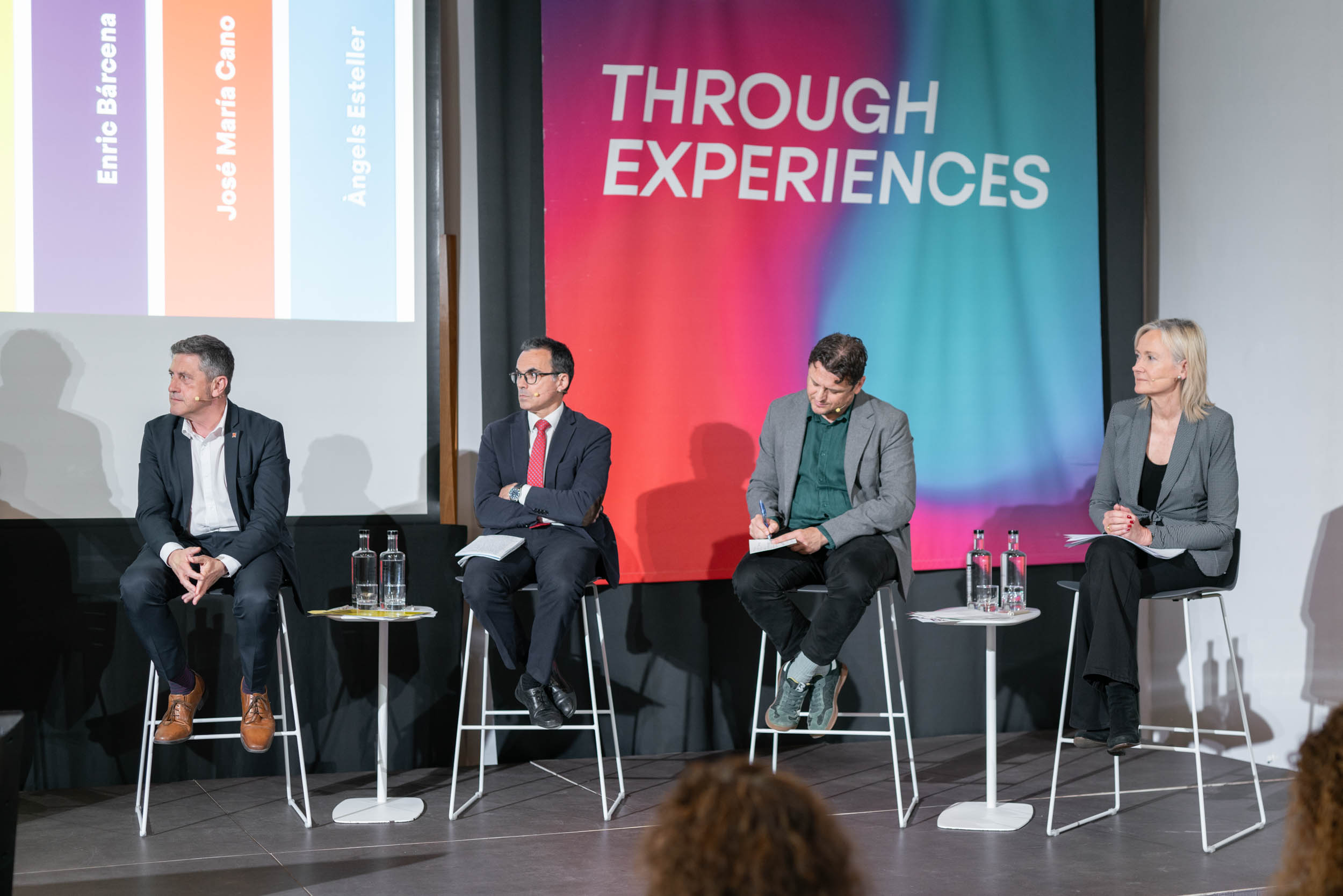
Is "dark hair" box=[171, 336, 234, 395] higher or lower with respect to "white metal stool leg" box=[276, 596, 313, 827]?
higher

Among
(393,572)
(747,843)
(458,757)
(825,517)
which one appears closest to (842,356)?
(825,517)

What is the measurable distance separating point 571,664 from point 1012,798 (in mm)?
1628

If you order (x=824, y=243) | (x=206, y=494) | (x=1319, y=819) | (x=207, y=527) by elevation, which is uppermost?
(x=824, y=243)

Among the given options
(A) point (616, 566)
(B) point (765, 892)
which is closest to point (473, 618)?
(A) point (616, 566)

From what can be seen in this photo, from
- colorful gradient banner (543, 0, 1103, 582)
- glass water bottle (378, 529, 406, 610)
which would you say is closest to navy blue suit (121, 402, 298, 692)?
glass water bottle (378, 529, 406, 610)

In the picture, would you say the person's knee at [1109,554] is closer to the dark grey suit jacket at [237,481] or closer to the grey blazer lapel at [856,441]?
the grey blazer lapel at [856,441]

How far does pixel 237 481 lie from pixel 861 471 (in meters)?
1.92

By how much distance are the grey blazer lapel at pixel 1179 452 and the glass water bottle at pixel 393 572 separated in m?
2.35

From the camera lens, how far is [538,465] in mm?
3996

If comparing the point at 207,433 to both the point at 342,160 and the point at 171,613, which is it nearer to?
→ the point at 171,613

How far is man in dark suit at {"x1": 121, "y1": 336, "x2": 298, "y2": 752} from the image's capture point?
3.60 m

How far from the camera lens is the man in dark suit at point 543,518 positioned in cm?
370

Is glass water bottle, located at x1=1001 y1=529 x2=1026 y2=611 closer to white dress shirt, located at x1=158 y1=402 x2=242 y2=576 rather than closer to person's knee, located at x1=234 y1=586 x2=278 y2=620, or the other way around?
person's knee, located at x1=234 y1=586 x2=278 y2=620

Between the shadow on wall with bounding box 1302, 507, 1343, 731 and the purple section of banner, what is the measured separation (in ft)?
13.3
